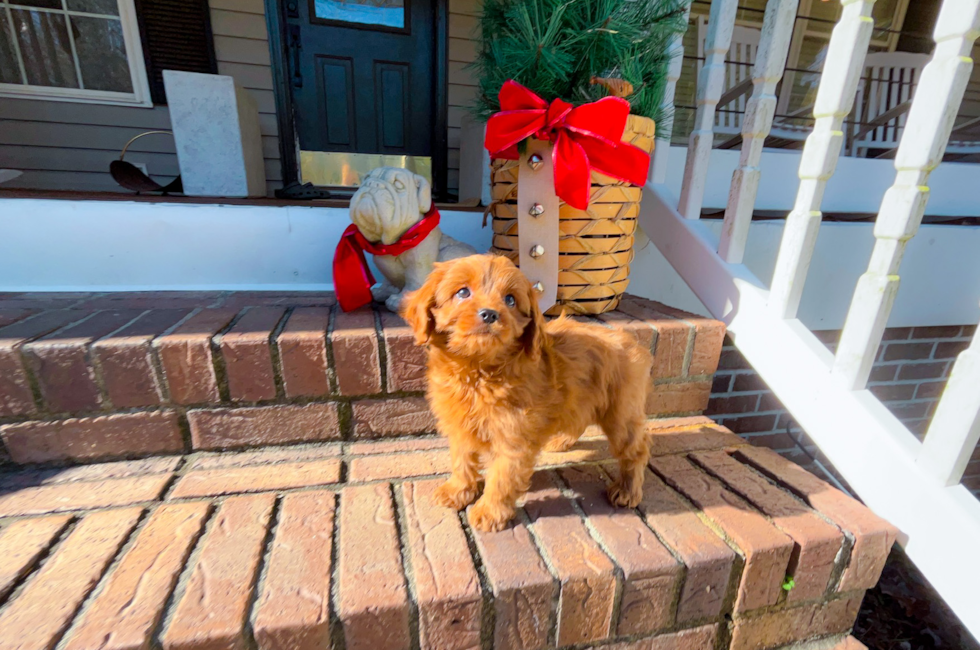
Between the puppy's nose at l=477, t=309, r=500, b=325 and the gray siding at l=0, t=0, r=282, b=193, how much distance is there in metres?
3.80

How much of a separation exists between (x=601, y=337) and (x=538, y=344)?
29cm

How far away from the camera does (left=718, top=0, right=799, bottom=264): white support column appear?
1.46 metres

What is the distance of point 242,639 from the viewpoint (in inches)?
31.9

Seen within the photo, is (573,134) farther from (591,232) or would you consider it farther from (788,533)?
(788,533)

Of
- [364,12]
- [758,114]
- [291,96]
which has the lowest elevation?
[758,114]

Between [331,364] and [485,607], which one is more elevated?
[331,364]

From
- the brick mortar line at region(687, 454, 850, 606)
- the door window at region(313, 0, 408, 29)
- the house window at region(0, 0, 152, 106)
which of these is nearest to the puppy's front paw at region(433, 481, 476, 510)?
the brick mortar line at region(687, 454, 850, 606)

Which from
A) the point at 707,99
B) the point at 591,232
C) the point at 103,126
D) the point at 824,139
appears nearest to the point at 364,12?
the point at 103,126

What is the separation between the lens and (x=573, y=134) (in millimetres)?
1408

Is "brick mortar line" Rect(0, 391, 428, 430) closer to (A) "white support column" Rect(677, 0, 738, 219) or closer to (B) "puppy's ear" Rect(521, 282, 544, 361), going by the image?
(B) "puppy's ear" Rect(521, 282, 544, 361)

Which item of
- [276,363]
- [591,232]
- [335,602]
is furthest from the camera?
[591,232]

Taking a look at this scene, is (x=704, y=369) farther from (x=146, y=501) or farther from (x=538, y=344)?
(x=146, y=501)

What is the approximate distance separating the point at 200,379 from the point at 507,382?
0.91 m

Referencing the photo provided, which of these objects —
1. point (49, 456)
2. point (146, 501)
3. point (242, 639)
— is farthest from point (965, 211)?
point (49, 456)
